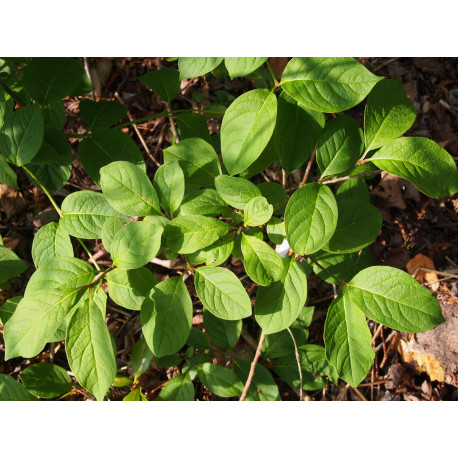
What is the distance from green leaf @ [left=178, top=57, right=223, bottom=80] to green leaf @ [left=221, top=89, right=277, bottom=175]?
0.58 feet

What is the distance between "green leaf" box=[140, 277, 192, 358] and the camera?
1177mm

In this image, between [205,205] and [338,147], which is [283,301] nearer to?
[205,205]

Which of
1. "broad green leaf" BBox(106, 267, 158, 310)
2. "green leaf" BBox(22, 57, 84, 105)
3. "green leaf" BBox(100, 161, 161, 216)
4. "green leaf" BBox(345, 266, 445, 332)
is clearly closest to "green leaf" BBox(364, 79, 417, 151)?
"green leaf" BBox(345, 266, 445, 332)

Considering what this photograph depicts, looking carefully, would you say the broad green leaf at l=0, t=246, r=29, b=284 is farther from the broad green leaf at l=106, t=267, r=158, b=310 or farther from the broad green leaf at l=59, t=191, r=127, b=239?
the broad green leaf at l=106, t=267, r=158, b=310

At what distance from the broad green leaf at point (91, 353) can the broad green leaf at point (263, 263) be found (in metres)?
0.42

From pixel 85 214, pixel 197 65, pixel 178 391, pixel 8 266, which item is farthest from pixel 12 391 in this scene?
pixel 197 65

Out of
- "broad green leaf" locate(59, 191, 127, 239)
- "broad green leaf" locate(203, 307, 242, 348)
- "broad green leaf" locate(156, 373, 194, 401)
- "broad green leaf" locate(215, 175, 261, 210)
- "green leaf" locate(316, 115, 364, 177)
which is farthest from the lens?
"broad green leaf" locate(203, 307, 242, 348)

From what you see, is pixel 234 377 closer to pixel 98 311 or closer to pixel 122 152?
pixel 98 311

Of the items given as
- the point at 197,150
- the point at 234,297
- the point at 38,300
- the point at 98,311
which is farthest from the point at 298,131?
the point at 38,300

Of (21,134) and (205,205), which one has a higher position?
(21,134)

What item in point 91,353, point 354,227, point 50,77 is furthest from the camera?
point 50,77

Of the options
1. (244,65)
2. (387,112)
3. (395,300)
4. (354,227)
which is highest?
(244,65)

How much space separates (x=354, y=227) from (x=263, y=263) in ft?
1.40

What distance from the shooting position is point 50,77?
1570 mm
